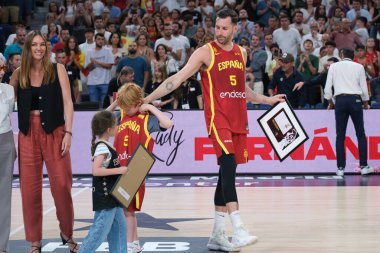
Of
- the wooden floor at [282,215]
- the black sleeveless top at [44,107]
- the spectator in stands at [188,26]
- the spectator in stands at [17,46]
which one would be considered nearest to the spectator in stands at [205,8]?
the spectator in stands at [188,26]

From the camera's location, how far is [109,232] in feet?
24.2

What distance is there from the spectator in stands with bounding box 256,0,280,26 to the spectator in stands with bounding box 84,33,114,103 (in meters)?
4.40

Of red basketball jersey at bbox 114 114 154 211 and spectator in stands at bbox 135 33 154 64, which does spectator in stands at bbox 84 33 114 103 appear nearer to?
spectator in stands at bbox 135 33 154 64

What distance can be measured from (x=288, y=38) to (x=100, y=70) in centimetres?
394

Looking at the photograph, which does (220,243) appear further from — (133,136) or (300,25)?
(300,25)

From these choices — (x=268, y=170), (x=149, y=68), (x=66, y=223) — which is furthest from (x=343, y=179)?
(x=66, y=223)

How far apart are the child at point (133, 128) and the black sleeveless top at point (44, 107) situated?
0.56 meters

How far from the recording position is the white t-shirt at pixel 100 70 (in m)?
18.0

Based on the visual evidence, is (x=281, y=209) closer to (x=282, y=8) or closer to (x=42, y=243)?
(x=42, y=243)

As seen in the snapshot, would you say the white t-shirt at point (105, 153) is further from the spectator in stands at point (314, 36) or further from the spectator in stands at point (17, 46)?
the spectator in stands at point (314, 36)

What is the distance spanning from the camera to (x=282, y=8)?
20.9 metres

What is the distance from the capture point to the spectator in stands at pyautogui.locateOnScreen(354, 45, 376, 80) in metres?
16.6

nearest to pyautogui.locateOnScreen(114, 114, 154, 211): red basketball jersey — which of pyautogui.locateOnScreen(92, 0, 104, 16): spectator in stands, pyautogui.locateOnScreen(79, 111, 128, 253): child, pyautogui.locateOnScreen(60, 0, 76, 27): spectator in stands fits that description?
pyautogui.locateOnScreen(79, 111, 128, 253): child

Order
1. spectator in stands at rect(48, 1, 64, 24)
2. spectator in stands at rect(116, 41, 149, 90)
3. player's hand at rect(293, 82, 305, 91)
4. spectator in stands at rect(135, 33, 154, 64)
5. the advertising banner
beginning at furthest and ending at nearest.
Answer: spectator in stands at rect(48, 1, 64, 24) → spectator in stands at rect(135, 33, 154, 64) → spectator in stands at rect(116, 41, 149, 90) → player's hand at rect(293, 82, 305, 91) → the advertising banner
